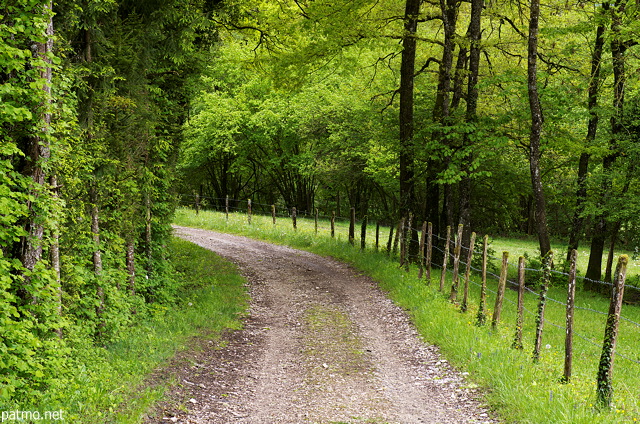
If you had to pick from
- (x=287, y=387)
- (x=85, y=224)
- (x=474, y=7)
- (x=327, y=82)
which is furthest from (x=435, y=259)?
(x=327, y=82)

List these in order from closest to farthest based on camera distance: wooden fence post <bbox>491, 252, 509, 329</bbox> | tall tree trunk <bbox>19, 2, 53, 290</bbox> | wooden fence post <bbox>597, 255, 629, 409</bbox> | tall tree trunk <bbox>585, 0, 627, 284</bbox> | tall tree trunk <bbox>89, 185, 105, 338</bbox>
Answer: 1. tall tree trunk <bbox>19, 2, 53, 290</bbox>
2. wooden fence post <bbox>597, 255, 629, 409</bbox>
3. tall tree trunk <bbox>89, 185, 105, 338</bbox>
4. wooden fence post <bbox>491, 252, 509, 329</bbox>
5. tall tree trunk <bbox>585, 0, 627, 284</bbox>

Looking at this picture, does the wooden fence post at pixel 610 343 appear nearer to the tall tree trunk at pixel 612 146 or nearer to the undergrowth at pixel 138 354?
the undergrowth at pixel 138 354

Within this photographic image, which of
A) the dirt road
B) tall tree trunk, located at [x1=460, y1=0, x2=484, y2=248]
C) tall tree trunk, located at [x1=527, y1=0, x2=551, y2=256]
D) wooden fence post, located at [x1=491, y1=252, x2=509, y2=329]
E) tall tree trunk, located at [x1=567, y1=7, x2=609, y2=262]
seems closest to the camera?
the dirt road

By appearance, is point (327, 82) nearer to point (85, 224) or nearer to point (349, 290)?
point (349, 290)

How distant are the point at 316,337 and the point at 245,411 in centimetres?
339

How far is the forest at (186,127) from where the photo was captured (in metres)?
6.12

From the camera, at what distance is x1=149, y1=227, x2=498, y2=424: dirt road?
Answer: 7090 millimetres

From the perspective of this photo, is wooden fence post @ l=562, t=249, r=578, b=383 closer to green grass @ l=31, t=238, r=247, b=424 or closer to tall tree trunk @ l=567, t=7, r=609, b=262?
green grass @ l=31, t=238, r=247, b=424

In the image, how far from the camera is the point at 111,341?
28.5 feet

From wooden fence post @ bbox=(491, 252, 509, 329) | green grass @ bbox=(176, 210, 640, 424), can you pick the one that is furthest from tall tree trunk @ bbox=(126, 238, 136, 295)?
wooden fence post @ bbox=(491, 252, 509, 329)

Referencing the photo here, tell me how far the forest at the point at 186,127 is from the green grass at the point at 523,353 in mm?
2674

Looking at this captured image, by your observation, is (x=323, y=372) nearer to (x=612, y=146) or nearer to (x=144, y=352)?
(x=144, y=352)

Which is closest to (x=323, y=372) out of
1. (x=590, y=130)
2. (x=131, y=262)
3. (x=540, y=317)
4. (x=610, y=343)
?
(x=540, y=317)

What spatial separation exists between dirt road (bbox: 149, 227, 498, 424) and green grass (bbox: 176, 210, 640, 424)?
1.21 ft
